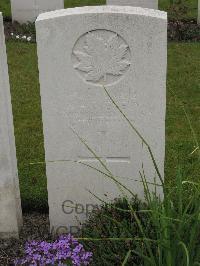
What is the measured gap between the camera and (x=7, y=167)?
3.78m

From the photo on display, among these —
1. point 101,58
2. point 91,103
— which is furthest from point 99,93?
point 101,58

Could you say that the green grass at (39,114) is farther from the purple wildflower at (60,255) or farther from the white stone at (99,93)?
the purple wildflower at (60,255)

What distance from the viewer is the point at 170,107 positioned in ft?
21.2

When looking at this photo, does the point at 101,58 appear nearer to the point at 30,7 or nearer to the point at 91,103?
the point at 91,103

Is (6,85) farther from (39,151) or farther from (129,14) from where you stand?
(39,151)

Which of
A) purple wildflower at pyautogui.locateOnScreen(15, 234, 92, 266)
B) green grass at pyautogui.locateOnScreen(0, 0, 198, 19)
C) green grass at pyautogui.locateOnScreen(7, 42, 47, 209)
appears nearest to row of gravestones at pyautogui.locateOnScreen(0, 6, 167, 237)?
purple wildflower at pyautogui.locateOnScreen(15, 234, 92, 266)

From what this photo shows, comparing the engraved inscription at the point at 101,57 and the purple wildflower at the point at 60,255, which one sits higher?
the engraved inscription at the point at 101,57

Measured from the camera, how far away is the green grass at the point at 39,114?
479 centimetres

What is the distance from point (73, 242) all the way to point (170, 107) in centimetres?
333

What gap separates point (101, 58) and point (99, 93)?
0.24m

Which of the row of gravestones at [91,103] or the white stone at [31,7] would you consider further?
the white stone at [31,7]

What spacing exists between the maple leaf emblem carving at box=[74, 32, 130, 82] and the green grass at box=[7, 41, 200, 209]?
764mm

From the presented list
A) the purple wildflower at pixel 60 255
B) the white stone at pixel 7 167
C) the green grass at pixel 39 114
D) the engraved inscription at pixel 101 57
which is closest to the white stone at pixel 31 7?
the green grass at pixel 39 114

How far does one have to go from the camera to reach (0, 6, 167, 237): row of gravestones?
3447 mm
